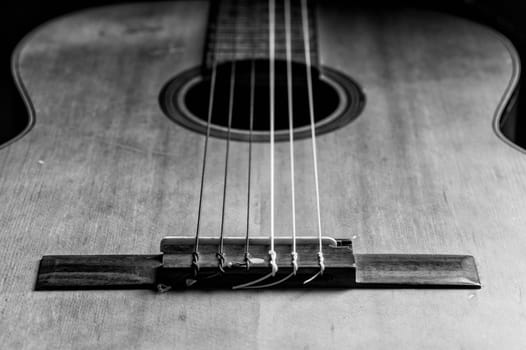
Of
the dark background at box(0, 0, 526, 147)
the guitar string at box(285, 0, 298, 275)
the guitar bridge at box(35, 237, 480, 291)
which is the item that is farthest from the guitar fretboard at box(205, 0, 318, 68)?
the guitar bridge at box(35, 237, 480, 291)

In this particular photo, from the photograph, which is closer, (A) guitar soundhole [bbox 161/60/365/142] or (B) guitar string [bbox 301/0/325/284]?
(B) guitar string [bbox 301/0/325/284]

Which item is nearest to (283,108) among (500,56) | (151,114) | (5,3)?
(151,114)

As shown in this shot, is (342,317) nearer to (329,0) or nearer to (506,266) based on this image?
(506,266)

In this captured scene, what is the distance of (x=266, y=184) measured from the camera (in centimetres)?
105

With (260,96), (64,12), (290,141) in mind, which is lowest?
(64,12)

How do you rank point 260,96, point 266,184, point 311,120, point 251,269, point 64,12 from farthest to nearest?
point 64,12 → point 260,96 → point 311,120 → point 266,184 → point 251,269

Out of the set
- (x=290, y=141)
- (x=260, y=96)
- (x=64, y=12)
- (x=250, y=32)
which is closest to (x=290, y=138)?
(x=290, y=141)

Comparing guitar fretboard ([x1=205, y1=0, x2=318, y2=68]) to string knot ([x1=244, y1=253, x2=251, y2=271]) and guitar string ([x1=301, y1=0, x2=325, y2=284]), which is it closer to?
guitar string ([x1=301, y1=0, x2=325, y2=284])

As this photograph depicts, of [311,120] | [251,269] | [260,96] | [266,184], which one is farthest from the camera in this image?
[260,96]

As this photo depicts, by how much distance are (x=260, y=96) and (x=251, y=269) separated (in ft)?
2.09

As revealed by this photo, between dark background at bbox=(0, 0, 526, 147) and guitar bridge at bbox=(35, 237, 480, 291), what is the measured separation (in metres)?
0.80

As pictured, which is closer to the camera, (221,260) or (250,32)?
(221,260)

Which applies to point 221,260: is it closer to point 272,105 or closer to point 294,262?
point 294,262

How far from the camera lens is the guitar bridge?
2.83 ft
